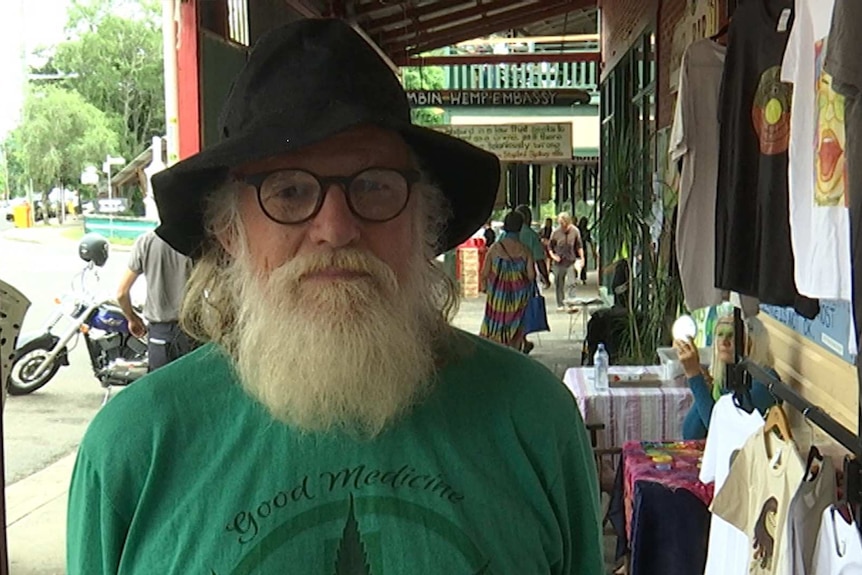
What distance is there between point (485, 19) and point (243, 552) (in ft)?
39.9

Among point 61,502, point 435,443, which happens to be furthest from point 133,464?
point 61,502

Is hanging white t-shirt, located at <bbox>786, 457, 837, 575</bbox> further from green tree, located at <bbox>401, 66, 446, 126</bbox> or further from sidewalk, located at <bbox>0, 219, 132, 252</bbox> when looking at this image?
green tree, located at <bbox>401, 66, 446, 126</bbox>

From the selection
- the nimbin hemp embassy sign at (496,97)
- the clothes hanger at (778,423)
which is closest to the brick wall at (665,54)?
the clothes hanger at (778,423)

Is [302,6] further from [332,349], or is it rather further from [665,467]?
[332,349]

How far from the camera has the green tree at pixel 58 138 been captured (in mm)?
7373

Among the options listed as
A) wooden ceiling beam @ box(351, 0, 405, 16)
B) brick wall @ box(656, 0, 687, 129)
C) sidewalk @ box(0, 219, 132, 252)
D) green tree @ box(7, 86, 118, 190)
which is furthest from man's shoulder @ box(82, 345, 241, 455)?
sidewalk @ box(0, 219, 132, 252)

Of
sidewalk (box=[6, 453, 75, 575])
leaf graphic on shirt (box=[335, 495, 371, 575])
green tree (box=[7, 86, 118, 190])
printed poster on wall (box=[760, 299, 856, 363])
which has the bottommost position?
sidewalk (box=[6, 453, 75, 575])

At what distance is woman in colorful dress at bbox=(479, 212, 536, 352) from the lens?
26.8ft

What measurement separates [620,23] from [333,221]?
30.7 ft

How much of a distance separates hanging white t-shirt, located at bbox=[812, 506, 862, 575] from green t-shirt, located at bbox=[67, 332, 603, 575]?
1.08 m

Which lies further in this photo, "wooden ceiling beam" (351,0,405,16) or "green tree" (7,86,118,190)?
"wooden ceiling beam" (351,0,405,16)

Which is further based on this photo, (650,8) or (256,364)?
(650,8)

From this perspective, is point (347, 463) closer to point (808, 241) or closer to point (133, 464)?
point (133, 464)

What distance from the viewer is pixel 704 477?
318cm
